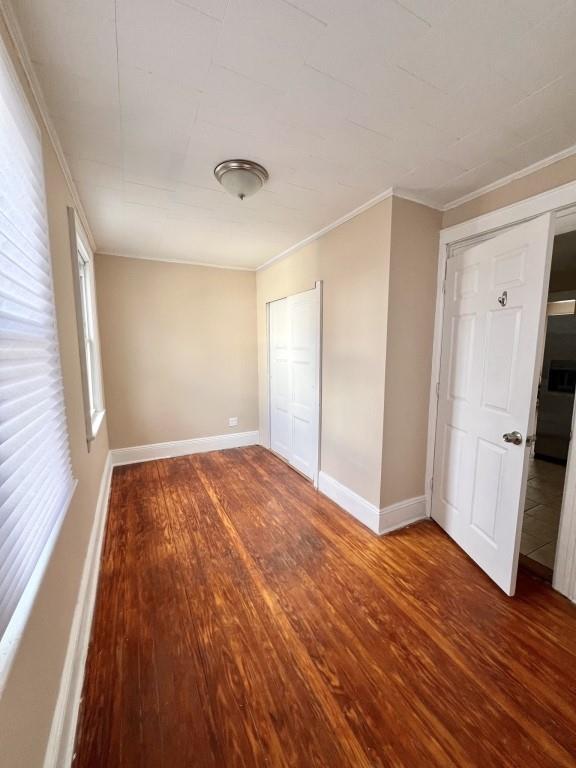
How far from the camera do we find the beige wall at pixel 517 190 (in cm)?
162

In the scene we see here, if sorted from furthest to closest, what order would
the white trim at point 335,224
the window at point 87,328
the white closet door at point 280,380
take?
the white closet door at point 280,380, the white trim at point 335,224, the window at point 87,328

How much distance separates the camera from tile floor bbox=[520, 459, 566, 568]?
2.13 m

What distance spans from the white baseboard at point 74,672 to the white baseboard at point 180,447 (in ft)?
5.82

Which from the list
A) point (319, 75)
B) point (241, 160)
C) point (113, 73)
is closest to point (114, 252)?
point (241, 160)

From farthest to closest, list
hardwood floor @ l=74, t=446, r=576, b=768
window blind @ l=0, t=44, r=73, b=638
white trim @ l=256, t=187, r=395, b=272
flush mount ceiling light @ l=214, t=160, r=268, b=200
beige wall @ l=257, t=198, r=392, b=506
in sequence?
beige wall @ l=257, t=198, r=392, b=506 → white trim @ l=256, t=187, r=395, b=272 → flush mount ceiling light @ l=214, t=160, r=268, b=200 → hardwood floor @ l=74, t=446, r=576, b=768 → window blind @ l=0, t=44, r=73, b=638

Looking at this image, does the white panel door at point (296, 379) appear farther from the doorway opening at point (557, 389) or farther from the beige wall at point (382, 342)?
the doorway opening at point (557, 389)

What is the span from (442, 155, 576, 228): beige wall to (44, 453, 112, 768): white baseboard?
10.4 feet

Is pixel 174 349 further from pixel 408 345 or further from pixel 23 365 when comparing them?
pixel 23 365

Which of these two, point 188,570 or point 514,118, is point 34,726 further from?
point 514,118

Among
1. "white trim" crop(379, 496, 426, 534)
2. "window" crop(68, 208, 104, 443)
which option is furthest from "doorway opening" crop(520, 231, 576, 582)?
"window" crop(68, 208, 104, 443)

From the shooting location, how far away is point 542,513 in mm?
2590

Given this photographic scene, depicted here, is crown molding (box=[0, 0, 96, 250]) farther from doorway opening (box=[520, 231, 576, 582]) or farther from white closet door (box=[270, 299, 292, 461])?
doorway opening (box=[520, 231, 576, 582])

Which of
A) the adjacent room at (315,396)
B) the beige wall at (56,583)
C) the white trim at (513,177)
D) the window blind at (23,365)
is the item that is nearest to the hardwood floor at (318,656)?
the adjacent room at (315,396)

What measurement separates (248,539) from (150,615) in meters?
0.77
